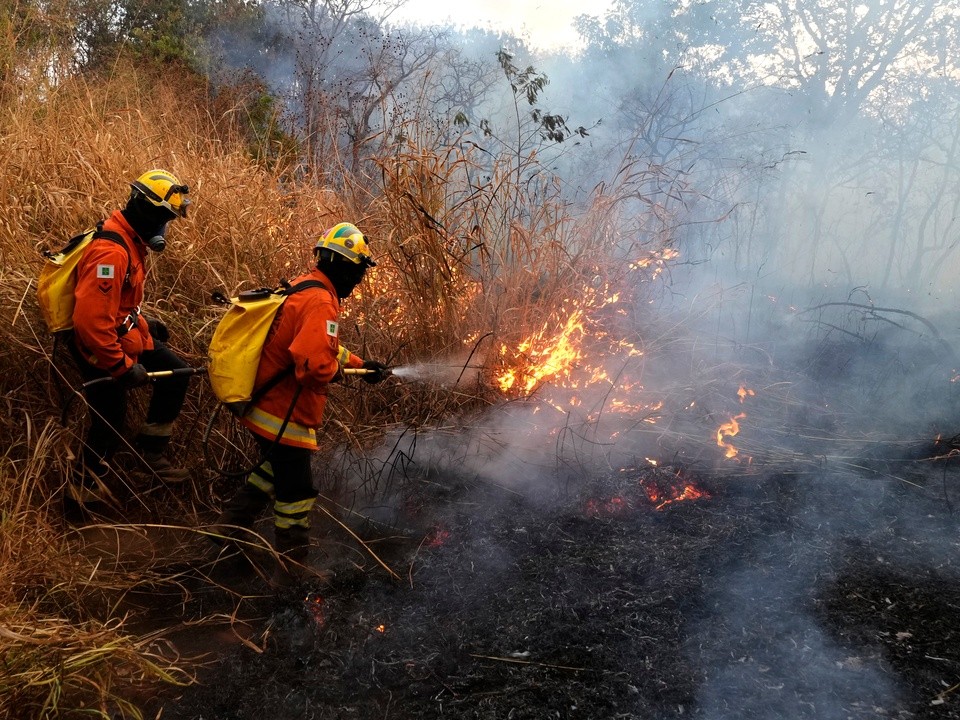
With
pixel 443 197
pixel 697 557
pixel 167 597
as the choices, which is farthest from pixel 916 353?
pixel 167 597

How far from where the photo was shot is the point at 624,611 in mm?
3355

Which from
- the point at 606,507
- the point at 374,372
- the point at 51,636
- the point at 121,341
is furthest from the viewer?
the point at 606,507

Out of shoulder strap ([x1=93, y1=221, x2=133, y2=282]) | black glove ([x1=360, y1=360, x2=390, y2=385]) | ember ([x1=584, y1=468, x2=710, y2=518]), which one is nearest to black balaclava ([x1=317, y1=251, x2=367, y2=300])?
black glove ([x1=360, y1=360, x2=390, y2=385])

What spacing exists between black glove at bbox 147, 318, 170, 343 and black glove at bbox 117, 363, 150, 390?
0.58m

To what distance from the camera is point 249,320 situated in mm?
3365

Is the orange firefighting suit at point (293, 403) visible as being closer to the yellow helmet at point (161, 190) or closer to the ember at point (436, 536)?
the ember at point (436, 536)

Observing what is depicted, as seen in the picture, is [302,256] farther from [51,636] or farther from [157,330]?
[51,636]

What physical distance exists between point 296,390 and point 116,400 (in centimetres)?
132

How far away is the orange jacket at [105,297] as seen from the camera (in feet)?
12.0

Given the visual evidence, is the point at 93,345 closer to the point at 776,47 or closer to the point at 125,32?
the point at 125,32

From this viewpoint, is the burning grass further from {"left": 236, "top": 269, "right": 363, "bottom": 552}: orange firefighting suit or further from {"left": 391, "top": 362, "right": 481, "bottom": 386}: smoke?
{"left": 236, "top": 269, "right": 363, "bottom": 552}: orange firefighting suit

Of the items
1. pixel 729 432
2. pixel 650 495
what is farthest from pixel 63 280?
pixel 729 432

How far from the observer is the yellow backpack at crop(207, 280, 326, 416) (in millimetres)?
3342

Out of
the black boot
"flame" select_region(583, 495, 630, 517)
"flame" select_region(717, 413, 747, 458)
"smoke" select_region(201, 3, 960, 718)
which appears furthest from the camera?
"flame" select_region(717, 413, 747, 458)
